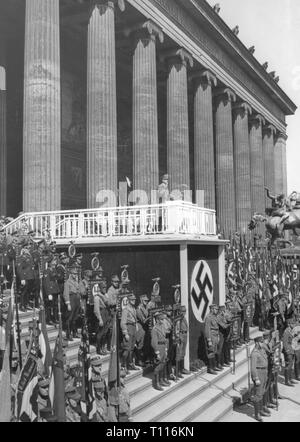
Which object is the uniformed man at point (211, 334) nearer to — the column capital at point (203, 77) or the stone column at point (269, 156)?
the column capital at point (203, 77)

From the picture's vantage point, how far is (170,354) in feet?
36.5

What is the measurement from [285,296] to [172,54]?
56.5 ft

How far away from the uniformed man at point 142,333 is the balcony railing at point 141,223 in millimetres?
2366

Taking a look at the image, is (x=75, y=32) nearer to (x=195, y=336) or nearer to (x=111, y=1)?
(x=111, y=1)

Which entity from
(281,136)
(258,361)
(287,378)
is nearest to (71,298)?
(258,361)

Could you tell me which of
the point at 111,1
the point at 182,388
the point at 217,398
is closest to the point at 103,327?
the point at 182,388

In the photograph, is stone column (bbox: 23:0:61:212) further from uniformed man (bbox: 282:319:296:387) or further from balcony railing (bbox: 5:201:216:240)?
uniformed man (bbox: 282:319:296:387)

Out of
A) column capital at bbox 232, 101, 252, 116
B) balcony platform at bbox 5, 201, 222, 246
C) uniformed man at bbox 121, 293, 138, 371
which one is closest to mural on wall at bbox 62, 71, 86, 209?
balcony platform at bbox 5, 201, 222, 246

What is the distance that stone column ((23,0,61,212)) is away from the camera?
1723 centimetres

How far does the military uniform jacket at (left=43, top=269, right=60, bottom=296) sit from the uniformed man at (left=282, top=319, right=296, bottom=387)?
5530 mm

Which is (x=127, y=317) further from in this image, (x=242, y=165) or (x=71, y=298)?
(x=242, y=165)

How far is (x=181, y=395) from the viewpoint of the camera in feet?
33.8

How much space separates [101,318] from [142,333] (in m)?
0.92

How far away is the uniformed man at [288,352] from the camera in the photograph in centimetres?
Result: 1251
